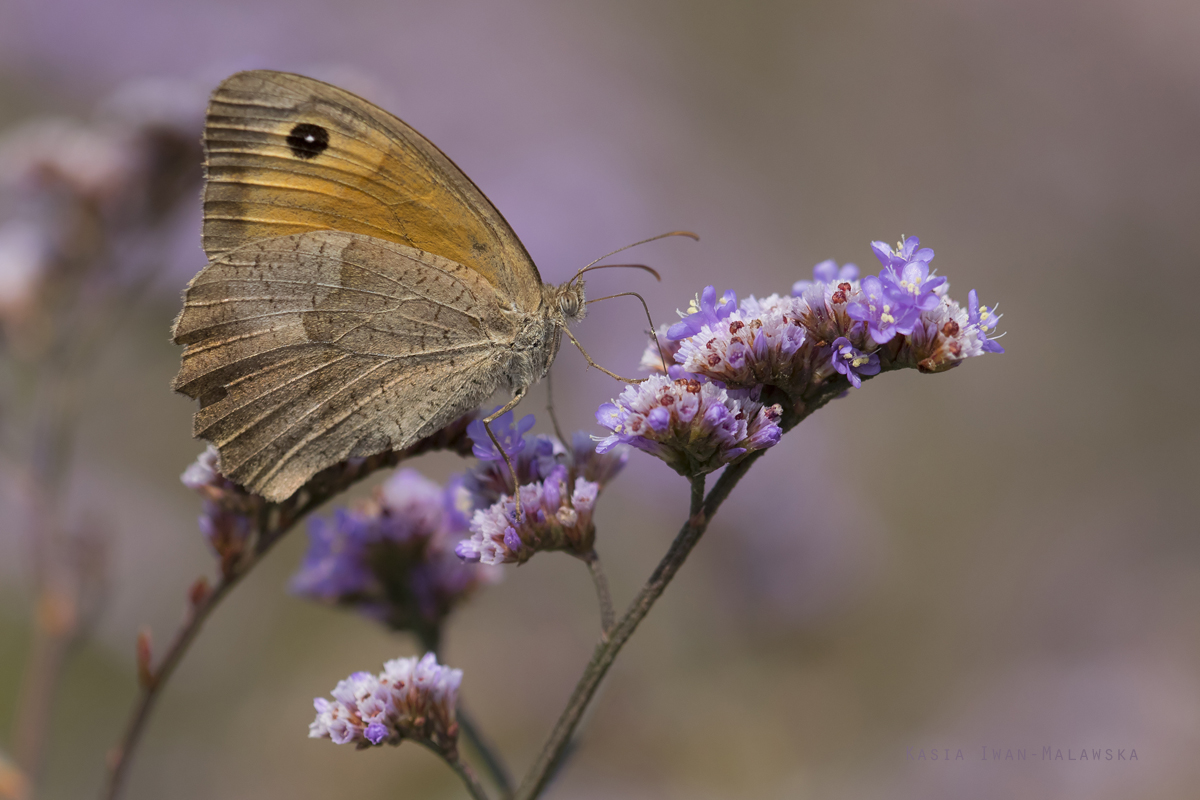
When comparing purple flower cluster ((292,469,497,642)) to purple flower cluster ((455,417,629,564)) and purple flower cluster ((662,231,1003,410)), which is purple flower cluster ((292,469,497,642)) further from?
purple flower cluster ((662,231,1003,410))

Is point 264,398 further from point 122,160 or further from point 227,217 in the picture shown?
point 122,160

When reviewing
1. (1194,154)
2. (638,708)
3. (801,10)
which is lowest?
(638,708)

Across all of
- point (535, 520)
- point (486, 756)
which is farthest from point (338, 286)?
point (486, 756)

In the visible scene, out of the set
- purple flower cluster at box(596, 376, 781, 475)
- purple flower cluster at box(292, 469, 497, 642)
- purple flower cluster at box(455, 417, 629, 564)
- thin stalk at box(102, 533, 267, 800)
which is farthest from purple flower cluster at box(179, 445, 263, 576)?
purple flower cluster at box(596, 376, 781, 475)

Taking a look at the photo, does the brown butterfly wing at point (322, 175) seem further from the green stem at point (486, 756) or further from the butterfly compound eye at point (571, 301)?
the green stem at point (486, 756)

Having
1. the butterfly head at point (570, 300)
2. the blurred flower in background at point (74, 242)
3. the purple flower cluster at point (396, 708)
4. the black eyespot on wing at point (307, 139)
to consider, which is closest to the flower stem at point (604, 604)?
the purple flower cluster at point (396, 708)

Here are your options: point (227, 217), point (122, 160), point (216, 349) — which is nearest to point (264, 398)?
point (216, 349)
